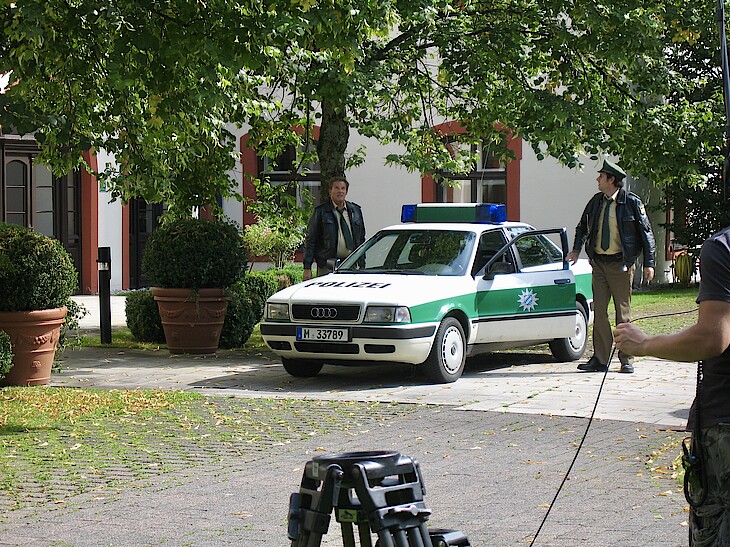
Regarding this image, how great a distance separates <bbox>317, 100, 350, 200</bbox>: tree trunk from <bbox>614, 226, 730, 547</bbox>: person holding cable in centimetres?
1194

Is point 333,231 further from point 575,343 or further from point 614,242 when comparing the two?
point 614,242

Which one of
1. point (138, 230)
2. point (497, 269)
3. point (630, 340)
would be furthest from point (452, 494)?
point (138, 230)

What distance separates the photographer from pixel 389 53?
15.7 meters

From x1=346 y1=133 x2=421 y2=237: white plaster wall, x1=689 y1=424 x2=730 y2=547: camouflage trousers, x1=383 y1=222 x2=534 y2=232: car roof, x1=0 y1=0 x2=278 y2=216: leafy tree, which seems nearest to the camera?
x1=689 y1=424 x2=730 y2=547: camouflage trousers

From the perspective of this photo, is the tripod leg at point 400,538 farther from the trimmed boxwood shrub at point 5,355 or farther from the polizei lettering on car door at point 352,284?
the polizei lettering on car door at point 352,284

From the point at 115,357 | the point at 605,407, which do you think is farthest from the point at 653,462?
the point at 115,357

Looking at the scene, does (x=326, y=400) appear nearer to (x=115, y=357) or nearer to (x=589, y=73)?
(x=115, y=357)

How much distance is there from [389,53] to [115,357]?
518 cm

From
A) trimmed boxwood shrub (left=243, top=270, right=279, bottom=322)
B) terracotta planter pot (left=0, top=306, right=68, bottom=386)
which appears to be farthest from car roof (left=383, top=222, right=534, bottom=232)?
terracotta planter pot (left=0, top=306, right=68, bottom=386)

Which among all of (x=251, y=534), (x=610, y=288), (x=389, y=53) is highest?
(x=389, y=53)

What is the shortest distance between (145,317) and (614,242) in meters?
6.46

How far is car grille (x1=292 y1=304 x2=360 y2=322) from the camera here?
11.4m

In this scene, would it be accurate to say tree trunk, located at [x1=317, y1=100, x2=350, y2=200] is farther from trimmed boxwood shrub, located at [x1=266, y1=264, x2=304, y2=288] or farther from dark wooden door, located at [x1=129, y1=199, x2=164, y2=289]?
dark wooden door, located at [x1=129, y1=199, x2=164, y2=289]

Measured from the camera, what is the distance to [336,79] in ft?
45.6
